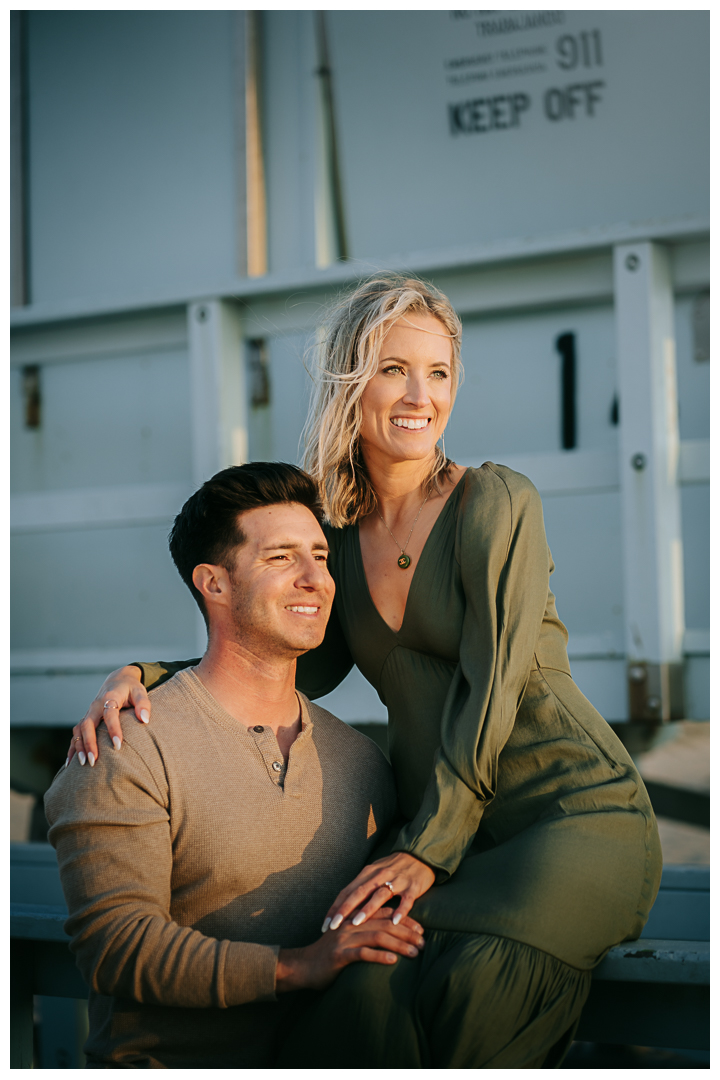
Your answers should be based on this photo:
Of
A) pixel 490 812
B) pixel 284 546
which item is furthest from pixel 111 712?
pixel 490 812

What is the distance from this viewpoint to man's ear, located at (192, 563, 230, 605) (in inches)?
67.1

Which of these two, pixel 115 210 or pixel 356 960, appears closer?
pixel 356 960

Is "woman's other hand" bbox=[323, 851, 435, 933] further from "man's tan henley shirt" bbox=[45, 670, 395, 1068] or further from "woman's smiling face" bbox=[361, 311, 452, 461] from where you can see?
"woman's smiling face" bbox=[361, 311, 452, 461]

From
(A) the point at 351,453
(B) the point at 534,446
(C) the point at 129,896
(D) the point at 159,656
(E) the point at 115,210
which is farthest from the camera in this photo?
(E) the point at 115,210

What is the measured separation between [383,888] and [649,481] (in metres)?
1.28

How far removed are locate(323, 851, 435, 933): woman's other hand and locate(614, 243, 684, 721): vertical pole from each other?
→ 1026mm

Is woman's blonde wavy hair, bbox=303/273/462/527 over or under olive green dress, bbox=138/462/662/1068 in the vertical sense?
over

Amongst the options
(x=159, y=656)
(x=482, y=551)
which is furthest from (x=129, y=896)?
(x=159, y=656)

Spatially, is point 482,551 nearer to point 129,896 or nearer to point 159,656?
point 129,896

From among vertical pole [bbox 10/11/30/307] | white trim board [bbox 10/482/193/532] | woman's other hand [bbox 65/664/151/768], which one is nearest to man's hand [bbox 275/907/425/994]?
woman's other hand [bbox 65/664/151/768]

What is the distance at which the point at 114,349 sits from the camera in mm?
2924

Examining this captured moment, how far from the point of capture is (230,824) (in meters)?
1.54

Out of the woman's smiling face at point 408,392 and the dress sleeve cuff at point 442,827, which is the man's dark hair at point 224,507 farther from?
the dress sleeve cuff at point 442,827

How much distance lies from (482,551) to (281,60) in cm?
195
